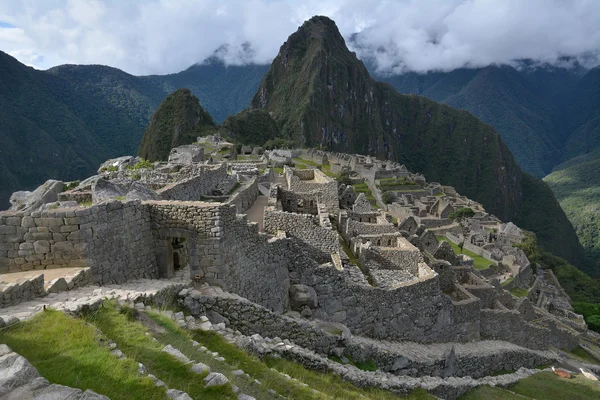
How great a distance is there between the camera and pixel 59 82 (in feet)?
435

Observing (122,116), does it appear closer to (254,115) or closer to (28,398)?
(254,115)


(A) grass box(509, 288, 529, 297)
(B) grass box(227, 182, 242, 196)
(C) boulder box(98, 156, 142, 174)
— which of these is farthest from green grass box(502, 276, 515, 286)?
(C) boulder box(98, 156, 142, 174)

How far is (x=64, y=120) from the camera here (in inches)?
4341

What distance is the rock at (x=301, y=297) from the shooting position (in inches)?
507

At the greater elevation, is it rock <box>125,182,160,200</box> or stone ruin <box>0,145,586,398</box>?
rock <box>125,182,160,200</box>

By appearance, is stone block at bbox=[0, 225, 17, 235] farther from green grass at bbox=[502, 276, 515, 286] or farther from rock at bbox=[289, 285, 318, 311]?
green grass at bbox=[502, 276, 515, 286]

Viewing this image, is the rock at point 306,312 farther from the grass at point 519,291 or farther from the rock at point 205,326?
the grass at point 519,291

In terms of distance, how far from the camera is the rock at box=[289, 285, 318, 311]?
1288 centimetres

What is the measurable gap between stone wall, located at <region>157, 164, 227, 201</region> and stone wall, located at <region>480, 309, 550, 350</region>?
47.6 feet

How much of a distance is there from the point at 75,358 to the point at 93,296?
7.21 feet

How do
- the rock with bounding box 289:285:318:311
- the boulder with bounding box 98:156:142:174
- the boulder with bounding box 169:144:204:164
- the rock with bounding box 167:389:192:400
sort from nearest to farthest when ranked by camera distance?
1. the rock with bounding box 167:389:192:400
2. the rock with bounding box 289:285:318:311
3. the boulder with bounding box 98:156:142:174
4. the boulder with bounding box 169:144:204:164

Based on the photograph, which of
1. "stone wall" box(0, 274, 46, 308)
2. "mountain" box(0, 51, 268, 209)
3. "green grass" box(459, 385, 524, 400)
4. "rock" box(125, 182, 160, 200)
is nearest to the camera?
"stone wall" box(0, 274, 46, 308)

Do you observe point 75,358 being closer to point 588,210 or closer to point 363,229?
point 363,229

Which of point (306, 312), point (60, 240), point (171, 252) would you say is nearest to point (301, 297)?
point (306, 312)
